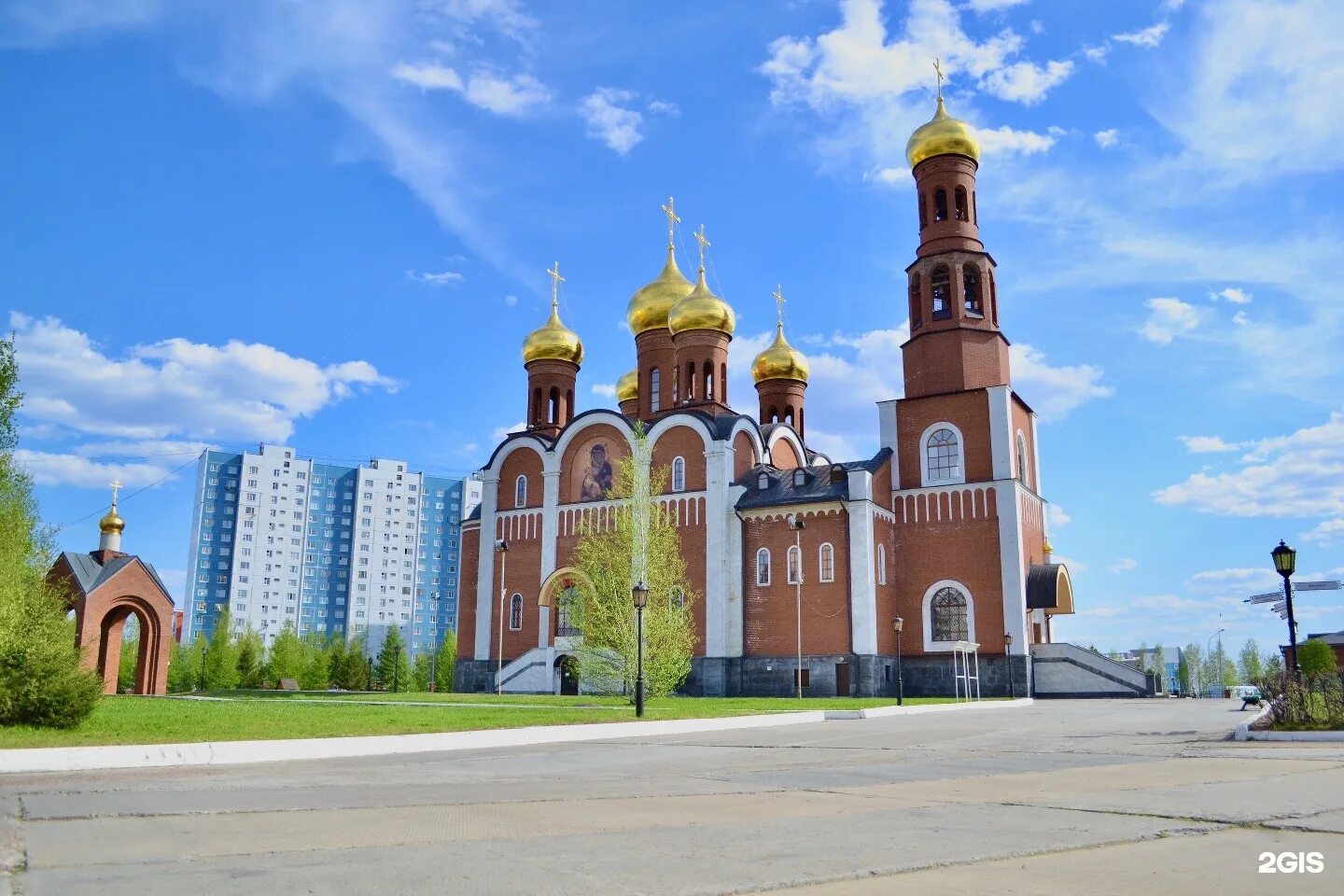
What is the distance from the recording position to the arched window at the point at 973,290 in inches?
1359

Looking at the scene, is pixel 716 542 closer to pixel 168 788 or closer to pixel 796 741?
pixel 796 741

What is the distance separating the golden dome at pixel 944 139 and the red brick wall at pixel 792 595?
13414 millimetres

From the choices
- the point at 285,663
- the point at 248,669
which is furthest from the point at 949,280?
the point at 248,669

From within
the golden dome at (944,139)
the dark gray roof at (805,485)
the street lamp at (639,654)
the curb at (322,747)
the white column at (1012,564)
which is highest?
the golden dome at (944,139)

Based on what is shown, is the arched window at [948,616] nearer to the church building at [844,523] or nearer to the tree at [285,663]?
the church building at [844,523]

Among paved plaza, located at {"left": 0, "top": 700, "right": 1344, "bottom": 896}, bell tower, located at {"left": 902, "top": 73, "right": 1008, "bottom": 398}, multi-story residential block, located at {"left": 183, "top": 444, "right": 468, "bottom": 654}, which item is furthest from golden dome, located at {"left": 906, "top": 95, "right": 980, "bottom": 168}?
multi-story residential block, located at {"left": 183, "top": 444, "right": 468, "bottom": 654}

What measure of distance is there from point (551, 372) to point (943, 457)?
56.7 ft

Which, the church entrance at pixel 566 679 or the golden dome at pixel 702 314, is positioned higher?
the golden dome at pixel 702 314

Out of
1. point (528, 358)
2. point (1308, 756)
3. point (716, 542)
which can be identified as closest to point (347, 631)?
point (528, 358)

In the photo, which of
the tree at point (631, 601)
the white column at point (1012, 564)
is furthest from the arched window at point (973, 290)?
the tree at point (631, 601)

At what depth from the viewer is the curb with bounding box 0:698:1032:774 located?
9.70 meters

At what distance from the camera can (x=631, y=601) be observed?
24094 mm

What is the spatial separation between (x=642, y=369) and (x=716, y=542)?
31.5 feet

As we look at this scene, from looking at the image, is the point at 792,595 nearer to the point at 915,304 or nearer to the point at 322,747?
the point at 915,304
